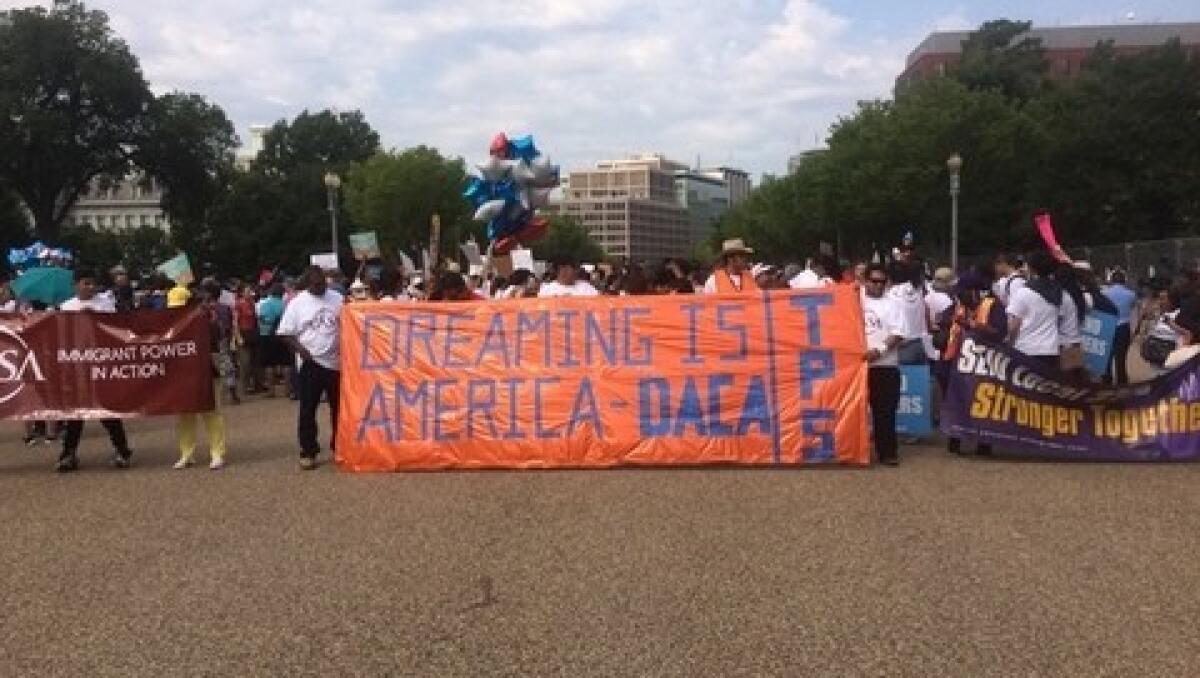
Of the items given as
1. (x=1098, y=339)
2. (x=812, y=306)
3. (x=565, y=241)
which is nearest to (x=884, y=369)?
(x=812, y=306)

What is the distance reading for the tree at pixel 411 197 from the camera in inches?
2694

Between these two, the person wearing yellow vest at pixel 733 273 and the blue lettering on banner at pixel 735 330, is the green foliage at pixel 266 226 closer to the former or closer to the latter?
the person wearing yellow vest at pixel 733 273

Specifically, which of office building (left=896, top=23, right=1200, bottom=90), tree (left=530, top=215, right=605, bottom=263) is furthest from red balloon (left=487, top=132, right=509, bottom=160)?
office building (left=896, top=23, right=1200, bottom=90)

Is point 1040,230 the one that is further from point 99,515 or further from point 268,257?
point 268,257

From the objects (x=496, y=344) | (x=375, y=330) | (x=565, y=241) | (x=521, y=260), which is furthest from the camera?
(x=565, y=241)

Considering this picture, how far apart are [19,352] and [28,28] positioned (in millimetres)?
50340

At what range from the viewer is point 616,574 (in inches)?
264

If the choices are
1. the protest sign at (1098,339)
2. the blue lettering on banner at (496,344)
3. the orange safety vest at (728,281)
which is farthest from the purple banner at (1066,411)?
the blue lettering on banner at (496,344)

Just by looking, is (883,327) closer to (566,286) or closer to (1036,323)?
(1036,323)

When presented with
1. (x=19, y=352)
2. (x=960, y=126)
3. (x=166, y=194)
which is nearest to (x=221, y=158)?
(x=166, y=194)

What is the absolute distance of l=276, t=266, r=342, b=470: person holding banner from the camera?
10.9m

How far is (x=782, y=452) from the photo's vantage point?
Result: 10125mm

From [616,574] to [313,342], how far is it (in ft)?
16.8

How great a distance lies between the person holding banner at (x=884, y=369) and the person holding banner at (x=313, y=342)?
15.5 ft
